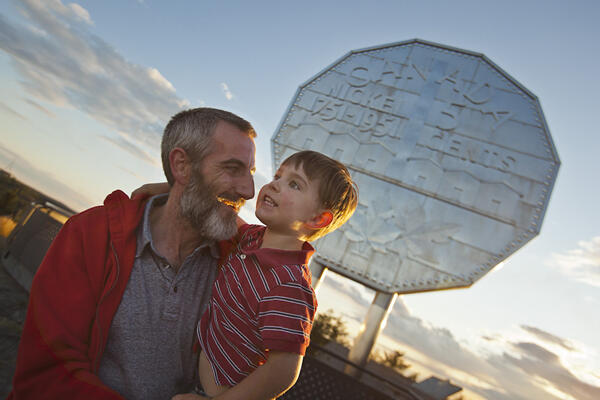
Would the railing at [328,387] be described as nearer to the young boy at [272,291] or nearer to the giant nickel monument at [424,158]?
the giant nickel monument at [424,158]

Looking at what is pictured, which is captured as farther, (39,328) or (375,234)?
(375,234)

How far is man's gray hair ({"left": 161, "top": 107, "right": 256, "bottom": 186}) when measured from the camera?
6.29ft

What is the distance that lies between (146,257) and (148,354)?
0.48 metres

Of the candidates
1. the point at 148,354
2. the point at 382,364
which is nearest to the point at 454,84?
the point at 148,354

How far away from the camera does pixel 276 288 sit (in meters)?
1.41

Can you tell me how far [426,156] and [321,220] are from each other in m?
4.80

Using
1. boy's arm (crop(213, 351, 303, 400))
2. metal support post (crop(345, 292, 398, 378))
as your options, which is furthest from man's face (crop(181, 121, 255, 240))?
metal support post (crop(345, 292, 398, 378))

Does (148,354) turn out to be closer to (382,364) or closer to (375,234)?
(375,234)

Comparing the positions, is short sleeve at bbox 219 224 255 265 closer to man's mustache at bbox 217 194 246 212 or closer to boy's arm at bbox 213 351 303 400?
man's mustache at bbox 217 194 246 212

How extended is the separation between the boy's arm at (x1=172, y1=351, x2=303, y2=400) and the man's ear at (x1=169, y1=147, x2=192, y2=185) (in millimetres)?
1146

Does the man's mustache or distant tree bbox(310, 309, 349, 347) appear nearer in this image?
the man's mustache

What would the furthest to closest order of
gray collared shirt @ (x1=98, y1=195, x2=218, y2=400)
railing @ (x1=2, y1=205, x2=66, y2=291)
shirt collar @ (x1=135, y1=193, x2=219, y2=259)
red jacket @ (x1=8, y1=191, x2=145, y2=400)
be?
railing @ (x1=2, y1=205, x2=66, y2=291) → shirt collar @ (x1=135, y1=193, x2=219, y2=259) → gray collared shirt @ (x1=98, y1=195, x2=218, y2=400) → red jacket @ (x1=8, y1=191, x2=145, y2=400)

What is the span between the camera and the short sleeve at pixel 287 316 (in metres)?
1.28

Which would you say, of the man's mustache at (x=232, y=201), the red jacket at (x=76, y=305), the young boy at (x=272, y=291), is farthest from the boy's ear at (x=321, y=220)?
the red jacket at (x=76, y=305)
